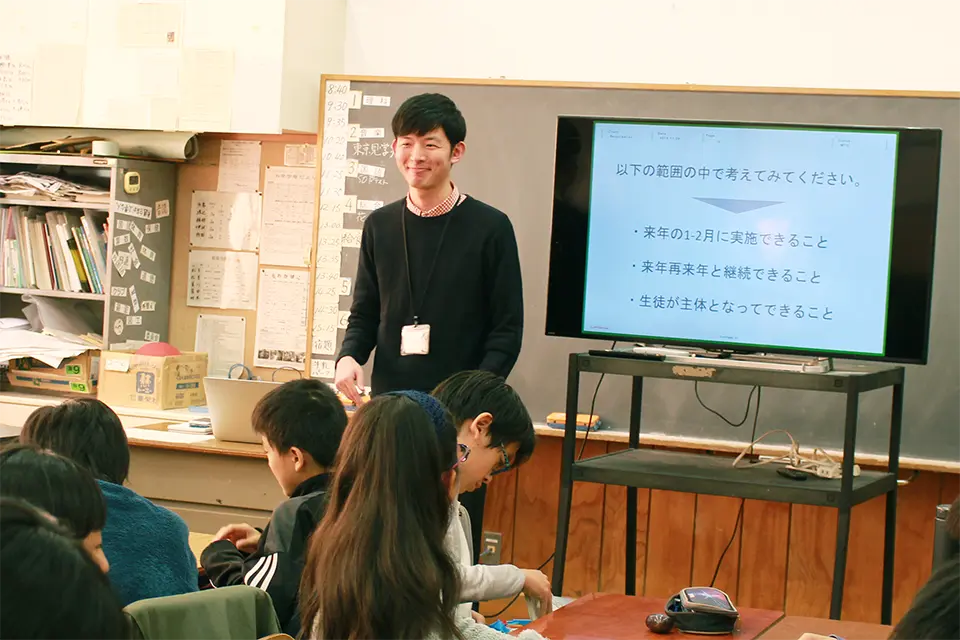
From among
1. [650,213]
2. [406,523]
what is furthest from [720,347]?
[406,523]

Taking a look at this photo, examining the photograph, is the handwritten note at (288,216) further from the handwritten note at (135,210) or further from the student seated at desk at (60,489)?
the student seated at desk at (60,489)

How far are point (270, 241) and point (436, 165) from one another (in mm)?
1823

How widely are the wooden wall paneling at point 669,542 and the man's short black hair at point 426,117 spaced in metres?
1.64

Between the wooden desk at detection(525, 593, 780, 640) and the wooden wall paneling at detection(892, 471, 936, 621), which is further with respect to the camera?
the wooden wall paneling at detection(892, 471, 936, 621)

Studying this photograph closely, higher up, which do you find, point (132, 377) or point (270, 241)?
point (270, 241)

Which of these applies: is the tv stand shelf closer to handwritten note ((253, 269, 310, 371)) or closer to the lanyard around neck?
the lanyard around neck

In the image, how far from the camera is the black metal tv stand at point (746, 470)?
2.76 metres

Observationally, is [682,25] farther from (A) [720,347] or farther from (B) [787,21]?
(A) [720,347]

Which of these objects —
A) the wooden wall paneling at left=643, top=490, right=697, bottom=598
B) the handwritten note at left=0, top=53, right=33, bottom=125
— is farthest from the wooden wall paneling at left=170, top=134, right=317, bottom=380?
the wooden wall paneling at left=643, top=490, right=697, bottom=598

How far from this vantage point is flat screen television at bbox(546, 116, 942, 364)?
2879 mm

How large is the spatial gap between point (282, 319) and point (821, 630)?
2.86m

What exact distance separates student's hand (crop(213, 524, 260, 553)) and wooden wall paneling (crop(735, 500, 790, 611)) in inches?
76.1

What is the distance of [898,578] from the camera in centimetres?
372

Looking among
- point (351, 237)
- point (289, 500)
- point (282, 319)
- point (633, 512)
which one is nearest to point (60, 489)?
point (289, 500)
